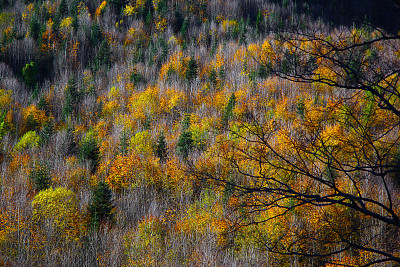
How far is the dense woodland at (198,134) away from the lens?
3004mm

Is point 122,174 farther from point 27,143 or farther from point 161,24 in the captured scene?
point 161,24

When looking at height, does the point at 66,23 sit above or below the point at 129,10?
below

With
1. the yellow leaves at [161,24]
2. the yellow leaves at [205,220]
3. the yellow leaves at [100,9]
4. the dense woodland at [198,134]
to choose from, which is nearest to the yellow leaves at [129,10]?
the dense woodland at [198,134]

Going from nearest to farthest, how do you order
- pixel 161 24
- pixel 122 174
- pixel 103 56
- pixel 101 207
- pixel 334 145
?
pixel 334 145 < pixel 101 207 < pixel 122 174 < pixel 103 56 < pixel 161 24

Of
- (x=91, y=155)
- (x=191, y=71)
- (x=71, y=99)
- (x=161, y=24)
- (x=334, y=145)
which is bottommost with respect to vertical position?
(x=334, y=145)

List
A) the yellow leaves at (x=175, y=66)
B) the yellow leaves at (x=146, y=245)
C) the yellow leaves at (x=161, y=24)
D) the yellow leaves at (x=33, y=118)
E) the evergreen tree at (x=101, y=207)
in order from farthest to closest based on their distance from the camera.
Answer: the yellow leaves at (x=161, y=24) < the yellow leaves at (x=175, y=66) < the yellow leaves at (x=33, y=118) < the evergreen tree at (x=101, y=207) < the yellow leaves at (x=146, y=245)

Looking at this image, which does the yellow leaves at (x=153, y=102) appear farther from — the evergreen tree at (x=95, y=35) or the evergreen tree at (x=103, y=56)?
the evergreen tree at (x=95, y=35)

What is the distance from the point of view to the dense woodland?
300cm

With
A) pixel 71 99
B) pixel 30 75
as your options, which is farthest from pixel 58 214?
pixel 30 75

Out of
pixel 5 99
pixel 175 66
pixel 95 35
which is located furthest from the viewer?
pixel 95 35

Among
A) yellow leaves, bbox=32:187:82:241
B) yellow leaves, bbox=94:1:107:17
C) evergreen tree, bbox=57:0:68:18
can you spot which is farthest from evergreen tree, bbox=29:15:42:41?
yellow leaves, bbox=32:187:82:241

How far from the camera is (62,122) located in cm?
1758

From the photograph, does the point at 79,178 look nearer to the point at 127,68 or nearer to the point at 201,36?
the point at 127,68

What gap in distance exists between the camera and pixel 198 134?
44.2ft
